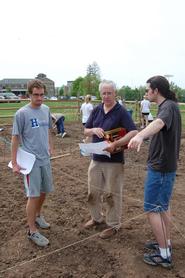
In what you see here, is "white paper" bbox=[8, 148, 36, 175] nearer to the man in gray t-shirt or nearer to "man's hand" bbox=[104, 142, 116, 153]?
the man in gray t-shirt

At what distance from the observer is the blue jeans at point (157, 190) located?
3.34 m

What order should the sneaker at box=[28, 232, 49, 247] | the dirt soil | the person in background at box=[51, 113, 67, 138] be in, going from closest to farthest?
the dirt soil < the sneaker at box=[28, 232, 49, 247] < the person in background at box=[51, 113, 67, 138]

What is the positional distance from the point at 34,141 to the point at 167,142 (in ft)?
4.62

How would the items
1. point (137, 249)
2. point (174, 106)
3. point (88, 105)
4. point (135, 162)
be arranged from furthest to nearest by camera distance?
1. point (88, 105)
2. point (135, 162)
3. point (137, 249)
4. point (174, 106)

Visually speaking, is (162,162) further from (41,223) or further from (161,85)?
(41,223)

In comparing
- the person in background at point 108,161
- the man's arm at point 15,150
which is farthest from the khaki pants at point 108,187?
the man's arm at point 15,150

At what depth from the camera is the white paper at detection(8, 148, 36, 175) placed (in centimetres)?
380

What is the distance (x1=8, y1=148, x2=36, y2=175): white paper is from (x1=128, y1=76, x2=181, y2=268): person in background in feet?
4.03

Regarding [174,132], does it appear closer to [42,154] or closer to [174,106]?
[174,106]

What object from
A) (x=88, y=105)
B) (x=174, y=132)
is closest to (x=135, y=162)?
(x=88, y=105)

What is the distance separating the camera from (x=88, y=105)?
1195 cm

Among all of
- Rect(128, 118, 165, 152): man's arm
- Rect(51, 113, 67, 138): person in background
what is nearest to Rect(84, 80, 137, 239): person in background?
Rect(128, 118, 165, 152): man's arm

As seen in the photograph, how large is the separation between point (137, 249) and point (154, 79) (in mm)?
1783

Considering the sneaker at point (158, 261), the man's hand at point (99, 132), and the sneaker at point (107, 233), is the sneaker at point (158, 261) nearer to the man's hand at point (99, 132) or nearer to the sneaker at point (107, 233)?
the sneaker at point (107, 233)
